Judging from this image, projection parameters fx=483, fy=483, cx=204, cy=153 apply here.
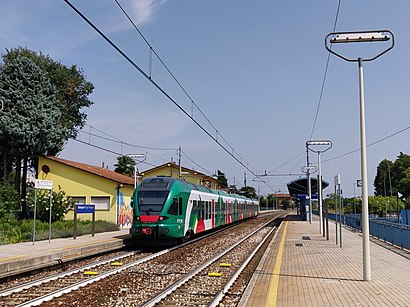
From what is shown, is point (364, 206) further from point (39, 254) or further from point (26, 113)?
point (26, 113)

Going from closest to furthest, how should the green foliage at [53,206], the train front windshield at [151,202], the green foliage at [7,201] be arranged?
1. the train front windshield at [151,202]
2. the green foliage at [7,201]
3. the green foliage at [53,206]

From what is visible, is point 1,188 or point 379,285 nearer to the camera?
point 379,285

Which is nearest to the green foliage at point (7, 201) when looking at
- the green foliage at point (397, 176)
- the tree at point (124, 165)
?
the tree at point (124, 165)

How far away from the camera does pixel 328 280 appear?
1055 centimetres

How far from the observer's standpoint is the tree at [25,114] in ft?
105

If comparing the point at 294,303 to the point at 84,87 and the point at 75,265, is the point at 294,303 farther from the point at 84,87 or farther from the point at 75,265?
the point at 84,87

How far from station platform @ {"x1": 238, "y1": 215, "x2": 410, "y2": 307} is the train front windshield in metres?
4.72

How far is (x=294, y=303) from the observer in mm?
8266

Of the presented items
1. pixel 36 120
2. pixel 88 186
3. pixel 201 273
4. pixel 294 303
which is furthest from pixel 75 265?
pixel 36 120

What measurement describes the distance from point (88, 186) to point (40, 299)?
2348cm

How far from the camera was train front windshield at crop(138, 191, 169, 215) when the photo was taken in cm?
1869

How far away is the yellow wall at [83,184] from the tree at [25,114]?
4.76ft

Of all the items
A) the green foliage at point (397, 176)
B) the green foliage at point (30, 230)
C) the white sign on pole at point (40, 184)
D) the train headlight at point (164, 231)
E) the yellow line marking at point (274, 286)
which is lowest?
the yellow line marking at point (274, 286)

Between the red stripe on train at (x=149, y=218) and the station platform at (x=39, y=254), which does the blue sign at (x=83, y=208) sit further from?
the red stripe on train at (x=149, y=218)
